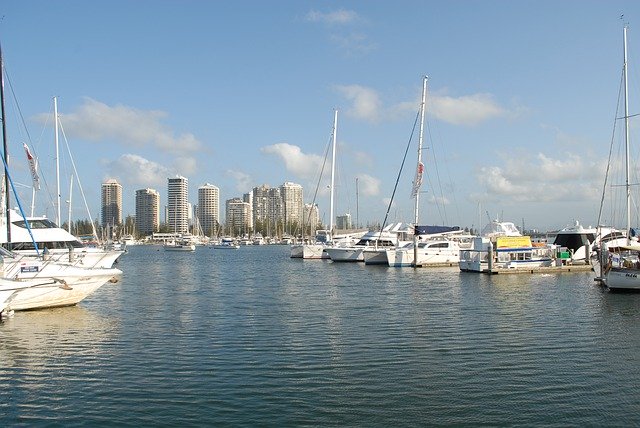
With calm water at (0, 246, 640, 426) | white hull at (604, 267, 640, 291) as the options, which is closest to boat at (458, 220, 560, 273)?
white hull at (604, 267, 640, 291)

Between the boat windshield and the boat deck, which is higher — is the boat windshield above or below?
above

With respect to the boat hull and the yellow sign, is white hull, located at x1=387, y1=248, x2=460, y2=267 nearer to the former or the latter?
the yellow sign

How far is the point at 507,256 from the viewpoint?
57.6m

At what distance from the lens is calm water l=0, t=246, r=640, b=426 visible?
1448cm

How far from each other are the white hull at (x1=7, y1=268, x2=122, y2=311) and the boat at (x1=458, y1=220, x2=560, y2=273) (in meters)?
35.8

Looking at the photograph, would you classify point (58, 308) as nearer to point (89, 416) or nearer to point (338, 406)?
point (89, 416)

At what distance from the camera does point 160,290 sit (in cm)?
4503

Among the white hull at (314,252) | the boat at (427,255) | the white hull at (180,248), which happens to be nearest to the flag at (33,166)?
the boat at (427,255)

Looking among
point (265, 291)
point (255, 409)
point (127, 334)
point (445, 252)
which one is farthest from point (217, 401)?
point (445, 252)

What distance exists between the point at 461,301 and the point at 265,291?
45.5 feet

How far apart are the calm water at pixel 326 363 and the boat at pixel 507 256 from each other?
1983cm

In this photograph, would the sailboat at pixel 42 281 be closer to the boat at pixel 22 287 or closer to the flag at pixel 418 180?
the boat at pixel 22 287

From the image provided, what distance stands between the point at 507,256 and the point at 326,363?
41698 mm

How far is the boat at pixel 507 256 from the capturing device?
56.4 meters
